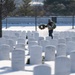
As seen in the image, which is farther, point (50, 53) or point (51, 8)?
point (51, 8)

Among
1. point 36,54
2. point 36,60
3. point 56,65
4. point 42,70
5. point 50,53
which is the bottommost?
point 36,60

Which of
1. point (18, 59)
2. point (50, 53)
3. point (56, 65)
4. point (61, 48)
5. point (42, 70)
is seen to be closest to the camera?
point (42, 70)

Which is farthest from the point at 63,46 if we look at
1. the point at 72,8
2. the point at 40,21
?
the point at 72,8

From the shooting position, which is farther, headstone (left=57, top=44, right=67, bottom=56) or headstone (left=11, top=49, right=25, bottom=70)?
headstone (left=57, top=44, right=67, bottom=56)

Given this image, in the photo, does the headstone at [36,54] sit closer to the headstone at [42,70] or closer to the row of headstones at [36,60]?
the row of headstones at [36,60]

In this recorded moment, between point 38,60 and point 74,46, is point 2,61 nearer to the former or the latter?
point 38,60

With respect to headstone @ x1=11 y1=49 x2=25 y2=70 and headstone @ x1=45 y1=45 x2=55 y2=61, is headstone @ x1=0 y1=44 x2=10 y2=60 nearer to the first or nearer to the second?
headstone @ x1=45 y1=45 x2=55 y2=61

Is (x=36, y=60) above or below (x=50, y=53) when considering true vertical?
below

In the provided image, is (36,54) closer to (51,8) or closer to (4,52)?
(4,52)

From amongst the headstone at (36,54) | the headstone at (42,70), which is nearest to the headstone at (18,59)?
the headstone at (36,54)

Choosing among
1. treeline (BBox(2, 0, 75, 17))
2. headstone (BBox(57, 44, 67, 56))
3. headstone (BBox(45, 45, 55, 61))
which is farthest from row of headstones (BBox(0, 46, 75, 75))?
treeline (BBox(2, 0, 75, 17))

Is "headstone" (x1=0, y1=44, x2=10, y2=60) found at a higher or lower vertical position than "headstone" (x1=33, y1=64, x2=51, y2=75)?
lower

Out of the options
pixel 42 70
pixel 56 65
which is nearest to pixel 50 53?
pixel 56 65

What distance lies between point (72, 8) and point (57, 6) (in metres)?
2.72
